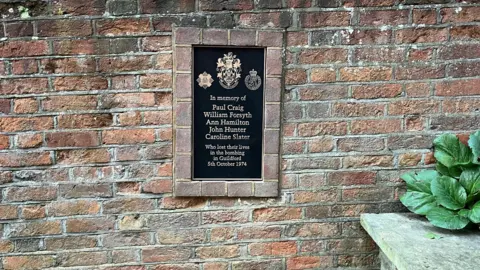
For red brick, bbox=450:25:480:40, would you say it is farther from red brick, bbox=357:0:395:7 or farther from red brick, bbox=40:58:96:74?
red brick, bbox=40:58:96:74

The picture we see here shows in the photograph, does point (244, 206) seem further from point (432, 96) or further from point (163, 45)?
point (432, 96)

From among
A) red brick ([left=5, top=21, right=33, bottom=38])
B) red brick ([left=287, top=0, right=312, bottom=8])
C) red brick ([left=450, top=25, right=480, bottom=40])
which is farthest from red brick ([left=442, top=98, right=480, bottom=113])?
red brick ([left=5, top=21, right=33, bottom=38])

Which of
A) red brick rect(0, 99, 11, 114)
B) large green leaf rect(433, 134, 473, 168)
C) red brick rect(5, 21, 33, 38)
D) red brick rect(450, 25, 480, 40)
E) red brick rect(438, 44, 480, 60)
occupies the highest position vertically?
red brick rect(450, 25, 480, 40)

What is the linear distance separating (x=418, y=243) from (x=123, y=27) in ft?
6.16

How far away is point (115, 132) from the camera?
7.55ft

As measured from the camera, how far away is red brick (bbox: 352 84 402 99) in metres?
2.35

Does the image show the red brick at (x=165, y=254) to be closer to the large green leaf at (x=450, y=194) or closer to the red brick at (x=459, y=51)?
the large green leaf at (x=450, y=194)

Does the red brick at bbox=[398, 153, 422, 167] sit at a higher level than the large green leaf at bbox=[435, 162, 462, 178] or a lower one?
higher

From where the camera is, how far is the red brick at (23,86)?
87.7 inches

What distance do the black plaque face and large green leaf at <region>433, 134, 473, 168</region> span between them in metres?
1.01

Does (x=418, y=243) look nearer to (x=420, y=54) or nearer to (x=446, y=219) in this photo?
(x=446, y=219)

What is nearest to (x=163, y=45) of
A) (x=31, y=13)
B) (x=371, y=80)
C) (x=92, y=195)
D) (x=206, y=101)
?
(x=206, y=101)

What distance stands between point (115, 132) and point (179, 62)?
52 cm

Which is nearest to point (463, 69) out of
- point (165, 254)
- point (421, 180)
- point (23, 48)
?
point (421, 180)
